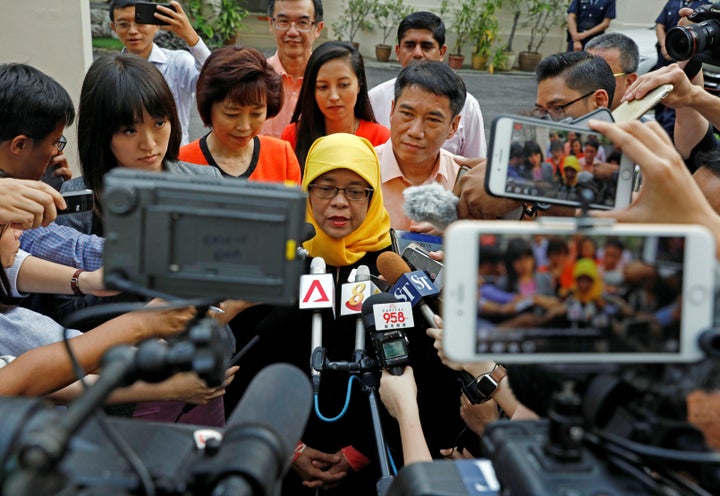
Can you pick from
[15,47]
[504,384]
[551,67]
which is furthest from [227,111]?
[15,47]

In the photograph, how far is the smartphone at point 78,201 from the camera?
2.24 metres

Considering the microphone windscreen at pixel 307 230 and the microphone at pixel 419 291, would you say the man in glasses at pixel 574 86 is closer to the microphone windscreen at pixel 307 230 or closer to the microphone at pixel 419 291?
the microphone at pixel 419 291

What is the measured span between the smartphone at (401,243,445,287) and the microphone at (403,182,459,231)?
0.76ft

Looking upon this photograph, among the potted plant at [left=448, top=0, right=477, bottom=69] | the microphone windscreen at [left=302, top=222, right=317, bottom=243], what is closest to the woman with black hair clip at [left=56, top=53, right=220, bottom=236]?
the microphone windscreen at [left=302, top=222, right=317, bottom=243]

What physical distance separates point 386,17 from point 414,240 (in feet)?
35.2

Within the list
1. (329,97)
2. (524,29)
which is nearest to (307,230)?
(329,97)

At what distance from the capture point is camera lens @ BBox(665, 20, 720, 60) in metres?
2.68

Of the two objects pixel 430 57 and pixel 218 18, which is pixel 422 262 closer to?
pixel 430 57

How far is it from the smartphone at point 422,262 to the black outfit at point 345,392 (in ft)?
0.53

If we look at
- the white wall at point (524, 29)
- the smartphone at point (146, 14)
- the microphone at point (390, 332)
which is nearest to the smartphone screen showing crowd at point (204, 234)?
the microphone at point (390, 332)

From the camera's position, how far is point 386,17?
41.5 feet

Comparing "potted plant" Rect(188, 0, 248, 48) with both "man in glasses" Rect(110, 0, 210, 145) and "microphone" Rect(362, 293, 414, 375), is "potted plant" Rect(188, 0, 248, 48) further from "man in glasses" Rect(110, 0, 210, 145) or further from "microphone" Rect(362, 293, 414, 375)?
"microphone" Rect(362, 293, 414, 375)

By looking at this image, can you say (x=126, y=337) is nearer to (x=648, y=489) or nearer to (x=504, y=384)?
(x=504, y=384)

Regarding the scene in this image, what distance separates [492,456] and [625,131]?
2.20ft
